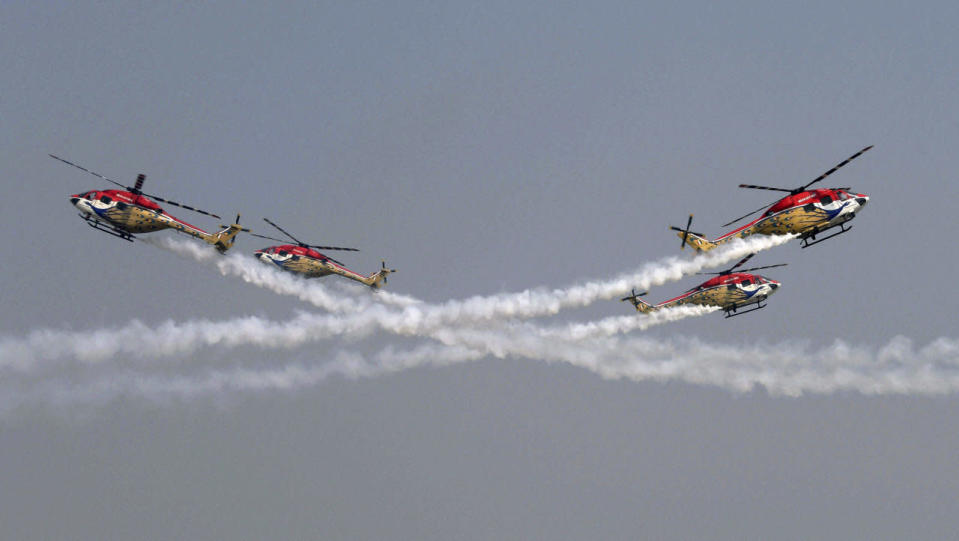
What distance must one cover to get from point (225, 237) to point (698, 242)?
105 feet

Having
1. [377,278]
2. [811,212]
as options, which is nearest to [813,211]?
[811,212]

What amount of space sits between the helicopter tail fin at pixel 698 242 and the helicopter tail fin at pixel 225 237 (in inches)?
1173

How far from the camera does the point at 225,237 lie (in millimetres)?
95500

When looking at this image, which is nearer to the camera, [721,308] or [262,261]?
[721,308]

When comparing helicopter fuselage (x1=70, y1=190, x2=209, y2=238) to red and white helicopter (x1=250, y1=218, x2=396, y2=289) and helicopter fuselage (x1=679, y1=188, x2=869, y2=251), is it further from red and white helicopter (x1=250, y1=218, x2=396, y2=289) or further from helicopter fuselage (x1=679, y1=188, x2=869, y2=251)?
helicopter fuselage (x1=679, y1=188, x2=869, y2=251)

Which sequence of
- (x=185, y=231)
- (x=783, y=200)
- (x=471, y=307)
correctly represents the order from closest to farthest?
(x=783, y=200) < (x=185, y=231) < (x=471, y=307)

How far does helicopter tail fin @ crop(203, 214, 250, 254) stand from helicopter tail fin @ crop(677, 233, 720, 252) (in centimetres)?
2979

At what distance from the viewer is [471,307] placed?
10088 cm

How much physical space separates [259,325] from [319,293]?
518cm

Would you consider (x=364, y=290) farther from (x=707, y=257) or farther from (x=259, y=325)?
(x=707, y=257)

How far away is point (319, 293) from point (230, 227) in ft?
37.0

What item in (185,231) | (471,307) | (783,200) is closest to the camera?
(783,200)

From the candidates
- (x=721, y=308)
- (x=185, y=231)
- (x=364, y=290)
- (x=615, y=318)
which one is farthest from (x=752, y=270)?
(x=185, y=231)

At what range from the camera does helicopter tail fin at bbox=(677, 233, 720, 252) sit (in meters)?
92.6
